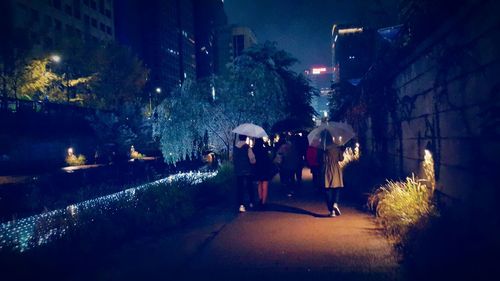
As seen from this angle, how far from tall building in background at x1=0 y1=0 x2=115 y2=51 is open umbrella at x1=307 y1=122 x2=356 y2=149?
88.0 ft

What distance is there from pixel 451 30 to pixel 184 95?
11.5m

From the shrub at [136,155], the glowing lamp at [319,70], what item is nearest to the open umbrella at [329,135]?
the shrub at [136,155]

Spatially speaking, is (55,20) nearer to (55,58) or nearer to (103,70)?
(103,70)

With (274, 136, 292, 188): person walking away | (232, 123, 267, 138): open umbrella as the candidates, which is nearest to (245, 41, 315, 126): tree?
(274, 136, 292, 188): person walking away

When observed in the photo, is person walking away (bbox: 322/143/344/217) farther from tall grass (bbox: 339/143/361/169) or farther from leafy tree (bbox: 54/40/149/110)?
leafy tree (bbox: 54/40/149/110)

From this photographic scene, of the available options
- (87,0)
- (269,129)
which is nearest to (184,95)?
(269,129)

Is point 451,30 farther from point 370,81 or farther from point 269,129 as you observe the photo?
point 269,129

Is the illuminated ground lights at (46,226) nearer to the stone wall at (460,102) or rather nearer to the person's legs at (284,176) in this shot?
the person's legs at (284,176)

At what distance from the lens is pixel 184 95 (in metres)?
16.2

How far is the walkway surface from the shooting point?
5008mm

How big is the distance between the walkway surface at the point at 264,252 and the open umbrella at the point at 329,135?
5.51ft

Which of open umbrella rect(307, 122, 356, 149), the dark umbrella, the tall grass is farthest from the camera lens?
the dark umbrella

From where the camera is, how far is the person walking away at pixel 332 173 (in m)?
8.38

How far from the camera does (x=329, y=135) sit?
9164 millimetres
